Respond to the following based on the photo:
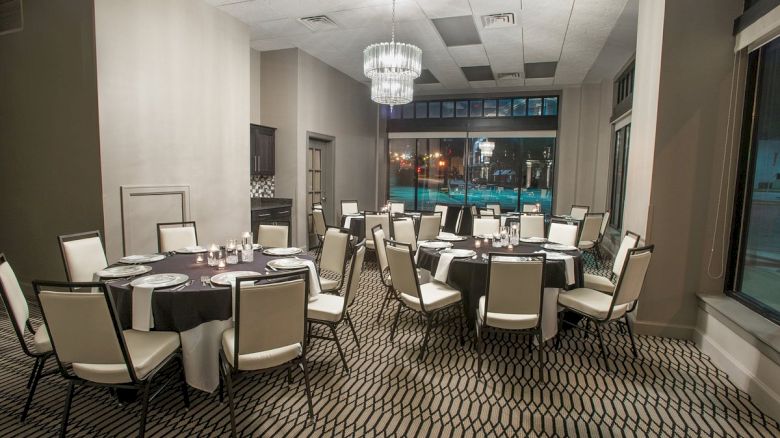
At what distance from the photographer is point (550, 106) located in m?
10.0

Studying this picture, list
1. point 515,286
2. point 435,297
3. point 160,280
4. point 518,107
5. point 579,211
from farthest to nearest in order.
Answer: point 518,107 < point 579,211 < point 435,297 < point 515,286 < point 160,280

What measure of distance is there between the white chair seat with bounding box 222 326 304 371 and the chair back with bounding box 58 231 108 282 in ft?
5.56

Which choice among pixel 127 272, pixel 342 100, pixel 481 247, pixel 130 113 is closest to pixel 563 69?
pixel 342 100

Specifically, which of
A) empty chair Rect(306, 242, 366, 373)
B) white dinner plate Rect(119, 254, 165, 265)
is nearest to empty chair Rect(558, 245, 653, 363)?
empty chair Rect(306, 242, 366, 373)

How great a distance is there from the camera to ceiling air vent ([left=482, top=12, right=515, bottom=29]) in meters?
5.52

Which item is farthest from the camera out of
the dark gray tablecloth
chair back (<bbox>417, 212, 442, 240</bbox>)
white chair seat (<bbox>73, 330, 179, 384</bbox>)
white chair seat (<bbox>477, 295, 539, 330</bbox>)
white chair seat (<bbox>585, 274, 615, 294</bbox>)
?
chair back (<bbox>417, 212, 442, 240</bbox>)

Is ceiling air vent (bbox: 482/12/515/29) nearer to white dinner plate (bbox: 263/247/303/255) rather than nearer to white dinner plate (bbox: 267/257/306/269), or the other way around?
white dinner plate (bbox: 263/247/303/255)

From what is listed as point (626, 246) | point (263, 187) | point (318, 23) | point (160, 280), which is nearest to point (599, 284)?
point (626, 246)

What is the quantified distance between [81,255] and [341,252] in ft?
6.99

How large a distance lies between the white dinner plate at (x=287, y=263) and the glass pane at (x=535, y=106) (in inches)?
339

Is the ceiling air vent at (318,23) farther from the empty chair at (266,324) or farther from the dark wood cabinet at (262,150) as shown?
the empty chair at (266,324)

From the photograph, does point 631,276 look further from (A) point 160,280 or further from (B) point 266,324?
(A) point 160,280

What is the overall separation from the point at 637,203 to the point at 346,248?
2.95 m

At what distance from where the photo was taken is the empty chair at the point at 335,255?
Answer: 3.78m
